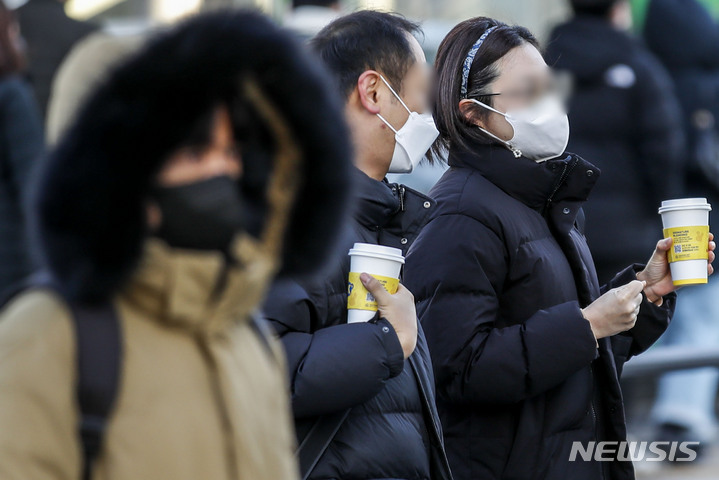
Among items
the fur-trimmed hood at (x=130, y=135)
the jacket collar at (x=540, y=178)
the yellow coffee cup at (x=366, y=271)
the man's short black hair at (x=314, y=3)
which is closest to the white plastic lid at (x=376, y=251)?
the yellow coffee cup at (x=366, y=271)

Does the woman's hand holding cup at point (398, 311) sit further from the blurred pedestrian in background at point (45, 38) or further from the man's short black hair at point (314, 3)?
the man's short black hair at point (314, 3)

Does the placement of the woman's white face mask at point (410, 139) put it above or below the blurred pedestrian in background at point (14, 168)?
above

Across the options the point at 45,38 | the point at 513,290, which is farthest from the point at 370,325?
the point at 45,38

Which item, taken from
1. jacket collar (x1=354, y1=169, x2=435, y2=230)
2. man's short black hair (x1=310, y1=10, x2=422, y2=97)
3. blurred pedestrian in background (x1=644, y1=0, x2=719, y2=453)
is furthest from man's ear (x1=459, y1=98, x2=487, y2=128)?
blurred pedestrian in background (x1=644, y1=0, x2=719, y2=453)

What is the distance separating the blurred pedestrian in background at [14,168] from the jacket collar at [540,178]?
7.37 ft

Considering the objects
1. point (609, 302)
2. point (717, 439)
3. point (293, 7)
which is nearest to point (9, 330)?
point (609, 302)

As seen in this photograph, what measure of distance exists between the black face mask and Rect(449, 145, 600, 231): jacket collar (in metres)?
1.60

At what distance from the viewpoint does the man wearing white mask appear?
254 cm

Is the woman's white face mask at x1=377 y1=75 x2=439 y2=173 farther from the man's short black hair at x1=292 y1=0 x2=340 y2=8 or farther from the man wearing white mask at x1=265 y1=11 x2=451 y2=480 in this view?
the man's short black hair at x1=292 y1=0 x2=340 y2=8

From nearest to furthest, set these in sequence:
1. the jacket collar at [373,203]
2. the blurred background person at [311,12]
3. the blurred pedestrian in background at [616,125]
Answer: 1. the jacket collar at [373,203]
2. the blurred pedestrian in background at [616,125]
3. the blurred background person at [311,12]

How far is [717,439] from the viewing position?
6500 mm

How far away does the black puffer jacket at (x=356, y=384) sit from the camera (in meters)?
2.53

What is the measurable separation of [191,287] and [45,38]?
396 cm

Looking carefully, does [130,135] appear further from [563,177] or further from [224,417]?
[563,177]
